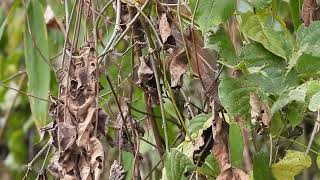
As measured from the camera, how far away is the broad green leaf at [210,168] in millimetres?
892

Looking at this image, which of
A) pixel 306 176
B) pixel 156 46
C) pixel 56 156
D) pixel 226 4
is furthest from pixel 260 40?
pixel 306 176

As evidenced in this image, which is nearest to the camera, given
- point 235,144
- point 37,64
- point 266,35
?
point 266,35

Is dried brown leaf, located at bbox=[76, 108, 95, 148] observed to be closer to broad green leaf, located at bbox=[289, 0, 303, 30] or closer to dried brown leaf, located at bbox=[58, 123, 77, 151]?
dried brown leaf, located at bbox=[58, 123, 77, 151]

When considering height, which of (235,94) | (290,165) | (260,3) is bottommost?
(290,165)

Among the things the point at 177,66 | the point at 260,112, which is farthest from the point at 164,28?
the point at 260,112

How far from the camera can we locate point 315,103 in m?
0.77

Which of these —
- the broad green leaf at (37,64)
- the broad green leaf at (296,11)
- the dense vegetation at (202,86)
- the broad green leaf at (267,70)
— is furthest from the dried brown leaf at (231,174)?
the broad green leaf at (37,64)

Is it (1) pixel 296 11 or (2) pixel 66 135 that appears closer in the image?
(2) pixel 66 135

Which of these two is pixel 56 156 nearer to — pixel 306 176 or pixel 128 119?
pixel 128 119

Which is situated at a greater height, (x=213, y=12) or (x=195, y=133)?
(x=213, y=12)

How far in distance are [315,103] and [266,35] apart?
0.46 ft

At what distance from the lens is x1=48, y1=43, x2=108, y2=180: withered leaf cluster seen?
31.7 inches

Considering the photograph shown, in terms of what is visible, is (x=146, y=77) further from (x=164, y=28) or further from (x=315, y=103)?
(x=315, y=103)

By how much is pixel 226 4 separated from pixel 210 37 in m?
0.07
